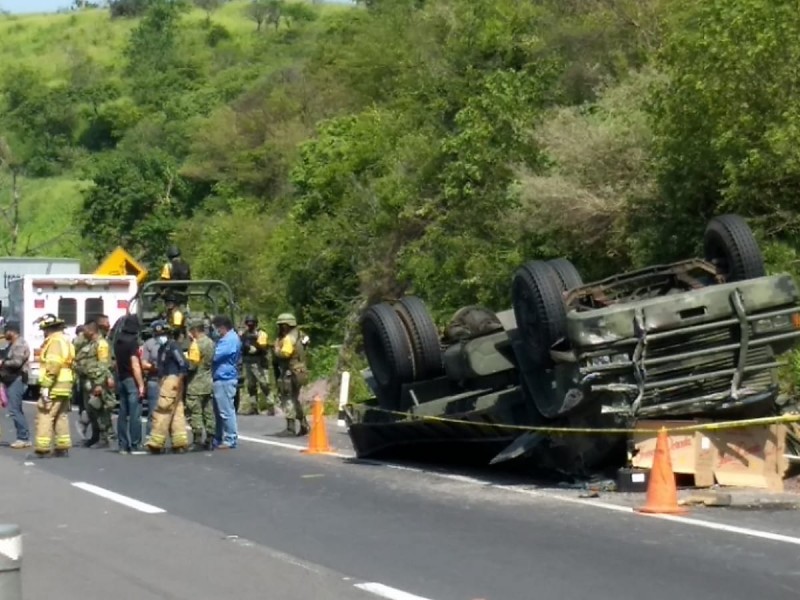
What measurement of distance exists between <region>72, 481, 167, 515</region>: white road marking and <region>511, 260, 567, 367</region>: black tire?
3.64 m

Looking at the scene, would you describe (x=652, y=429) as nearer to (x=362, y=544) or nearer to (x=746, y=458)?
(x=746, y=458)

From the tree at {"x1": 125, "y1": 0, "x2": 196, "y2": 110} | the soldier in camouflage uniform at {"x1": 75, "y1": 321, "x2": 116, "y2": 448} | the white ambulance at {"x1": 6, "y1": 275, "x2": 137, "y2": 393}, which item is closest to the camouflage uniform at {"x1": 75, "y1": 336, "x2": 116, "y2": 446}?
the soldier in camouflage uniform at {"x1": 75, "y1": 321, "x2": 116, "y2": 448}

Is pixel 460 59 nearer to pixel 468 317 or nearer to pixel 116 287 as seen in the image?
pixel 116 287

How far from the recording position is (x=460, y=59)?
3145cm

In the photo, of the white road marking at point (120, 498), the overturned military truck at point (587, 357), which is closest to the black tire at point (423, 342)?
the overturned military truck at point (587, 357)

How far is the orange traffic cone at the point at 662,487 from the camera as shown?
12.1 meters

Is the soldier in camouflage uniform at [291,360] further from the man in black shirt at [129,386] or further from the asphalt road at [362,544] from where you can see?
the asphalt road at [362,544]

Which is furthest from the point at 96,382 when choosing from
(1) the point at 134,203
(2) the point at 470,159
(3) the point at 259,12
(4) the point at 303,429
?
(3) the point at 259,12

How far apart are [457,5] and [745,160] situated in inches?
585

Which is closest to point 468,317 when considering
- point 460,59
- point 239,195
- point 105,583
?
point 105,583

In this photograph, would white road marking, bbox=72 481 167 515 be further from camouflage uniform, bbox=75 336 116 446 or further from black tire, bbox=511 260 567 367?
camouflage uniform, bbox=75 336 116 446

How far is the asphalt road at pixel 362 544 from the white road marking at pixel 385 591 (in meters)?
0.01

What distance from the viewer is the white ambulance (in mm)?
31391

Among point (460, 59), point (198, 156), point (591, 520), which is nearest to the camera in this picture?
point (591, 520)
